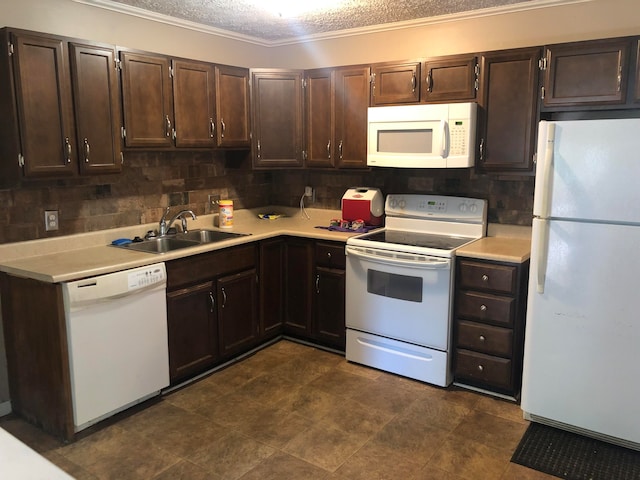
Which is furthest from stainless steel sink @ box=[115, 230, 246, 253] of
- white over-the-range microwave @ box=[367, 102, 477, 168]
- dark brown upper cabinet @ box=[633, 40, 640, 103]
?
dark brown upper cabinet @ box=[633, 40, 640, 103]

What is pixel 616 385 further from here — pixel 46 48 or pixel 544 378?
pixel 46 48

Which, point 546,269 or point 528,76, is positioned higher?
point 528,76

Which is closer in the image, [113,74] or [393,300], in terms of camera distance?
[113,74]

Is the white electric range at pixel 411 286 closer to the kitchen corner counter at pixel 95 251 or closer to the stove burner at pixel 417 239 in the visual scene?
the stove burner at pixel 417 239

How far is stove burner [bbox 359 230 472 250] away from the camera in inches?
136

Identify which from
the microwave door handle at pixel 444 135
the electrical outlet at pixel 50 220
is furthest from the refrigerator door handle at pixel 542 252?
the electrical outlet at pixel 50 220

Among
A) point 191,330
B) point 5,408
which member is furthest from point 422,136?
point 5,408

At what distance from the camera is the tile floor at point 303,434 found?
98.4 inches

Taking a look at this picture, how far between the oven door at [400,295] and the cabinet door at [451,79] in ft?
3.59

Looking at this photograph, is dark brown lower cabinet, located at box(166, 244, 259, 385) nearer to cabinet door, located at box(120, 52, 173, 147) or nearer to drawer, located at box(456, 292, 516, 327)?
cabinet door, located at box(120, 52, 173, 147)

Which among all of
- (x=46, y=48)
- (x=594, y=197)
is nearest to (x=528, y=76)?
(x=594, y=197)

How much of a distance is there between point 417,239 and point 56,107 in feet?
7.90

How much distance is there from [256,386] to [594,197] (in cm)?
227

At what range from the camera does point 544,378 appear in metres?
2.78
